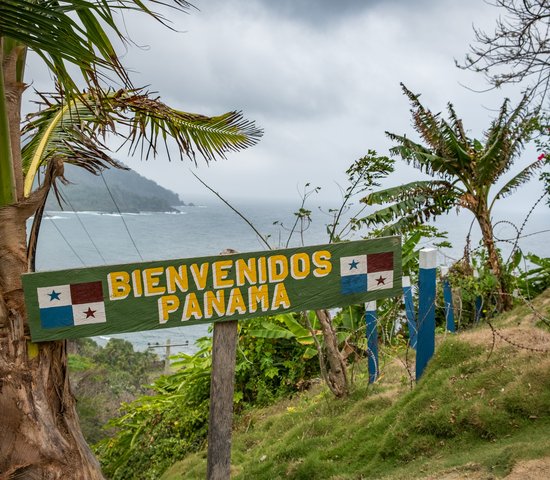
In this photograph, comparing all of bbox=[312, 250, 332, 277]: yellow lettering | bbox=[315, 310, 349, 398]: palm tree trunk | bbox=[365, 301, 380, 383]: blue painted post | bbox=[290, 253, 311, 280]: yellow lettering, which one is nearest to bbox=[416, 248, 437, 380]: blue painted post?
bbox=[365, 301, 380, 383]: blue painted post

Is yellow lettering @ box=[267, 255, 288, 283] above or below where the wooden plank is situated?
above

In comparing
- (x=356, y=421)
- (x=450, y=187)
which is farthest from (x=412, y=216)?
(x=356, y=421)

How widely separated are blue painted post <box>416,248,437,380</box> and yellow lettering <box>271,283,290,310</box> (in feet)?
5.69

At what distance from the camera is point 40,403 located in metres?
2.50

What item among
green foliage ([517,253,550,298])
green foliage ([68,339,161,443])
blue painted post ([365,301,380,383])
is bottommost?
green foliage ([68,339,161,443])

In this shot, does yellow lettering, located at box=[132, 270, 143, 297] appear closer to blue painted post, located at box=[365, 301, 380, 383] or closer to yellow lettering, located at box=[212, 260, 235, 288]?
yellow lettering, located at box=[212, 260, 235, 288]

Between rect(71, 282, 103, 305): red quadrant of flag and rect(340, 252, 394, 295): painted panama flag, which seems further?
rect(340, 252, 394, 295): painted panama flag

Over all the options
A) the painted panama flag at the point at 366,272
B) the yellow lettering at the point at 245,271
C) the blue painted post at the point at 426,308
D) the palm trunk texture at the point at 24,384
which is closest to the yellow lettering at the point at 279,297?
the yellow lettering at the point at 245,271

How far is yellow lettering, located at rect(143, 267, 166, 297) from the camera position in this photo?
2.54 meters

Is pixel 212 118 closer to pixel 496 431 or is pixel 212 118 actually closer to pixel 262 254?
pixel 262 254

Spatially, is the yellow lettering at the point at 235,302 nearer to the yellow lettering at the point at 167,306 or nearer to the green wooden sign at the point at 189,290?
the green wooden sign at the point at 189,290

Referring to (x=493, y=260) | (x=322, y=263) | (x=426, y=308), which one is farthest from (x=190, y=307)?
(x=493, y=260)

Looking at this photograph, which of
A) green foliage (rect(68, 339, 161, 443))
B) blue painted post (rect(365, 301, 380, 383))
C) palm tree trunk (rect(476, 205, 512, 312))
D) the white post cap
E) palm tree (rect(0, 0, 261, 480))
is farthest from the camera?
green foliage (rect(68, 339, 161, 443))

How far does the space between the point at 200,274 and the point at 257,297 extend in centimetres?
34
